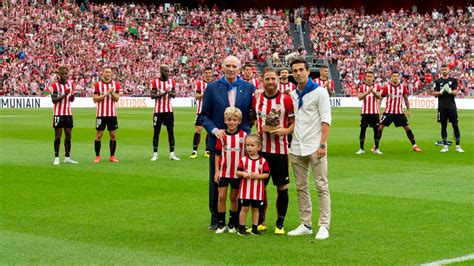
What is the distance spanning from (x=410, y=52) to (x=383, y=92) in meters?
40.0

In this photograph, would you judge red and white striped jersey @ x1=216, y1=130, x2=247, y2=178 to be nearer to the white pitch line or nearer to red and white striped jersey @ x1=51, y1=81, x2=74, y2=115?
the white pitch line

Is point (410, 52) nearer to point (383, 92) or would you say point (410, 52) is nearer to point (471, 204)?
point (383, 92)

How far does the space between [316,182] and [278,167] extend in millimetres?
509

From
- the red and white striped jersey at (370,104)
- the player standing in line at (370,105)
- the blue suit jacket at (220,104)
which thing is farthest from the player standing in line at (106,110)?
the blue suit jacket at (220,104)

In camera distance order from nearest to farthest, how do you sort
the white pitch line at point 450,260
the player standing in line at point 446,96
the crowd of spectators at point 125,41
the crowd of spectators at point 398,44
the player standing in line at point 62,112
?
the white pitch line at point 450,260 → the player standing in line at point 62,112 → the player standing in line at point 446,96 → the crowd of spectators at point 125,41 → the crowd of spectators at point 398,44

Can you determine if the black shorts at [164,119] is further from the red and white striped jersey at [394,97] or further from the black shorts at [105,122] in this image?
the red and white striped jersey at [394,97]

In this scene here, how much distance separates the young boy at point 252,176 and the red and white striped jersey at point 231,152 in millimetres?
132

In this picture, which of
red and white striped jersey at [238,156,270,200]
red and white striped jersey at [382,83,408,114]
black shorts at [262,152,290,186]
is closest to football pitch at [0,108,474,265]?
red and white striped jersey at [238,156,270,200]

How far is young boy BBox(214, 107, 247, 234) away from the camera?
9625 mm

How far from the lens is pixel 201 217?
1085 cm

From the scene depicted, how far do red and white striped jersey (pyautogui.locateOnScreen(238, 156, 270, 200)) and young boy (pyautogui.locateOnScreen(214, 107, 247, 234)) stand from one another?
164 millimetres

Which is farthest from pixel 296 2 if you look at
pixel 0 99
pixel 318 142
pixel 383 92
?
pixel 318 142

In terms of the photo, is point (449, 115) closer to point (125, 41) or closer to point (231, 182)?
point (231, 182)

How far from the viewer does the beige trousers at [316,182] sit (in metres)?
9.45
